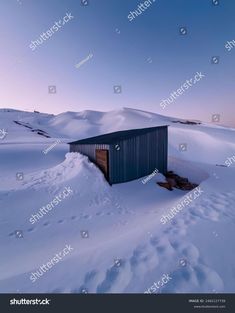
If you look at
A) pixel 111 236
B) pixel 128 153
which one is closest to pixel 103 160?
pixel 128 153

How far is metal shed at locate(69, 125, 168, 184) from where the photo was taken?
1005 centimetres

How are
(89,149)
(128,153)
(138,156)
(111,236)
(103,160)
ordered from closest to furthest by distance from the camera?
(111,236) → (103,160) → (128,153) → (89,149) → (138,156)

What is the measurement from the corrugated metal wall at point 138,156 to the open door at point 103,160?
197 mm

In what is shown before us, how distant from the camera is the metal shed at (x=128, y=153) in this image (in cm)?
1005

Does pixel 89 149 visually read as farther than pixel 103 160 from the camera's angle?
Yes

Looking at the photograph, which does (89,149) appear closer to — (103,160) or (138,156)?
(103,160)

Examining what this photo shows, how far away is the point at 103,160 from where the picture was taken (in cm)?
1023

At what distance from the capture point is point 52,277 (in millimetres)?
3512

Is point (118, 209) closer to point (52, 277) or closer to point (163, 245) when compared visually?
point (163, 245)

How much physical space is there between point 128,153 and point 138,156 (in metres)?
0.90

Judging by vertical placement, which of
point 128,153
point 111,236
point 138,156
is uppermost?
point 128,153

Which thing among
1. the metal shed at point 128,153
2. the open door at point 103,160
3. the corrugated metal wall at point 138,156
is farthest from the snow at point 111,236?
the corrugated metal wall at point 138,156

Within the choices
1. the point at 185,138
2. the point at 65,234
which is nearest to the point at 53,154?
the point at 65,234
